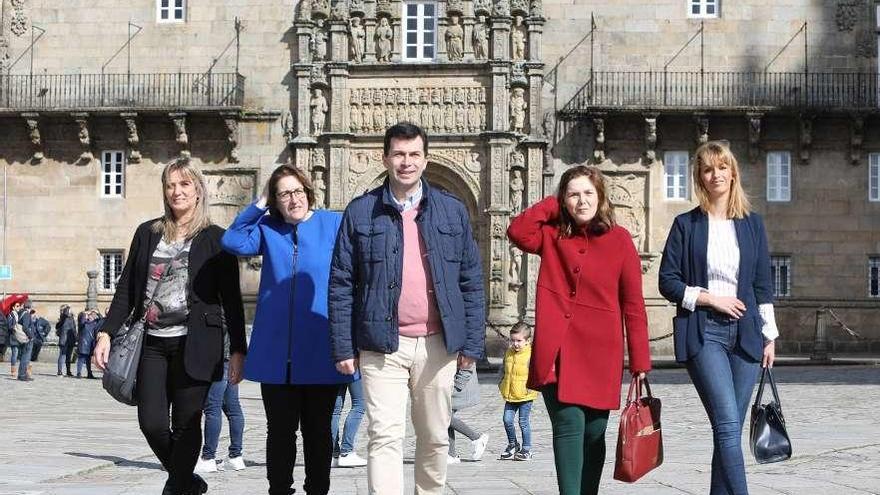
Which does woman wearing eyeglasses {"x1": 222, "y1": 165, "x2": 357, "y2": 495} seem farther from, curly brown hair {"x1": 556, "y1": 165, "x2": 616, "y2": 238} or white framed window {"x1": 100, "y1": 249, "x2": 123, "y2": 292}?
white framed window {"x1": 100, "y1": 249, "x2": 123, "y2": 292}

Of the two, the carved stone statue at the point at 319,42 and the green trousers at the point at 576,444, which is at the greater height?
the carved stone statue at the point at 319,42

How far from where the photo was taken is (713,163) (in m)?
9.09

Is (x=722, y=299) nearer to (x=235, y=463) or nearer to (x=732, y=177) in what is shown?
(x=732, y=177)

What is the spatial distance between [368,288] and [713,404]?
7.08 feet

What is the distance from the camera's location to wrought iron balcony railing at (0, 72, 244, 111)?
35.6m

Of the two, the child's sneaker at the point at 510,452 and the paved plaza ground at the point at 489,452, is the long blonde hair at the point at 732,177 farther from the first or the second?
the child's sneaker at the point at 510,452

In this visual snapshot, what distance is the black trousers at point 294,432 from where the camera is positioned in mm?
8938

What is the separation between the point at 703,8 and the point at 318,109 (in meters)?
9.50

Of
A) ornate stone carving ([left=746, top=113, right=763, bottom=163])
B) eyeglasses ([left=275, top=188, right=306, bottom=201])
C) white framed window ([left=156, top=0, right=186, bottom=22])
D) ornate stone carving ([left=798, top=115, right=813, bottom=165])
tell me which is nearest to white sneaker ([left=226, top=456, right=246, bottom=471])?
eyeglasses ([left=275, top=188, right=306, bottom=201])


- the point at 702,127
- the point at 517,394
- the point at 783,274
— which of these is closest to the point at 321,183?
the point at 702,127

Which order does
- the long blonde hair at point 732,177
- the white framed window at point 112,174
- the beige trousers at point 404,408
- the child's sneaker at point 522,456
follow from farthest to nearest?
the white framed window at point 112,174
the child's sneaker at point 522,456
the long blonde hair at point 732,177
the beige trousers at point 404,408

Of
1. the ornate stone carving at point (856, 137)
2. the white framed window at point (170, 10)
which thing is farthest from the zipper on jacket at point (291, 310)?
the white framed window at point (170, 10)

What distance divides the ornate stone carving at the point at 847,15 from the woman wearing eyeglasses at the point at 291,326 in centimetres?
2822

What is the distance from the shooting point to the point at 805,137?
1367 inches
